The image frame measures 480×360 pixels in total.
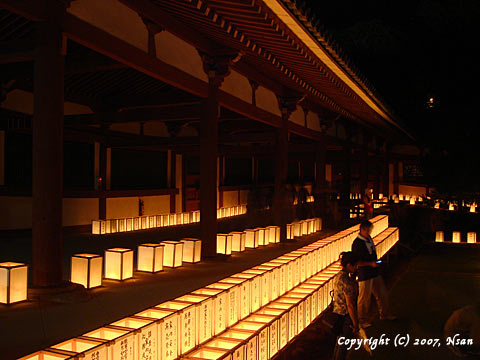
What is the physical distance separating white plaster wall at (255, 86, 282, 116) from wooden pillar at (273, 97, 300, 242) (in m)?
0.24

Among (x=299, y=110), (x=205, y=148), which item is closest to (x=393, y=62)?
(x=299, y=110)

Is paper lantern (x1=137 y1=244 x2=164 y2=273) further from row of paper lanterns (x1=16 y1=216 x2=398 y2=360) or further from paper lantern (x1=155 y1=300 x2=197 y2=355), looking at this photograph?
paper lantern (x1=155 y1=300 x2=197 y2=355)

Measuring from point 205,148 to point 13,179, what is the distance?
5.12 metres

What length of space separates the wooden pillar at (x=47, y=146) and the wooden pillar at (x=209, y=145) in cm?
324

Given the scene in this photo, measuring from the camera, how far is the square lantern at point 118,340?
2.89 metres

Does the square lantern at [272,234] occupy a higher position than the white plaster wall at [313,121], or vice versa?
the white plaster wall at [313,121]

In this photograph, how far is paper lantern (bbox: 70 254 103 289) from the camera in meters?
5.58

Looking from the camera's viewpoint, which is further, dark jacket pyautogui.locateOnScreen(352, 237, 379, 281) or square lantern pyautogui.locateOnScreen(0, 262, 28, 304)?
dark jacket pyautogui.locateOnScreen(352, 237, 379, 281)

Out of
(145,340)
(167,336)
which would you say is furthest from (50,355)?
(167,336)

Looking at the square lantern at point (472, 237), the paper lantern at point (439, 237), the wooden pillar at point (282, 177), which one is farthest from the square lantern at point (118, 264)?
the square lantern at point (472, 237)

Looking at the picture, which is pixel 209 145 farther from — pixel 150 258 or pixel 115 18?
pixel 115 18

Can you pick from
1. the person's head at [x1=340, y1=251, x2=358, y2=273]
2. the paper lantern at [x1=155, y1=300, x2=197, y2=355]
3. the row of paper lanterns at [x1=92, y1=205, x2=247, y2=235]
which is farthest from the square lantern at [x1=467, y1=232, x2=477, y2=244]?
the paper lantern at [x1=155, y1=300, x2=197, y2=355]

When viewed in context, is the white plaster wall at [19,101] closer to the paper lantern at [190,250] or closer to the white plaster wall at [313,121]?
the paper lantern at [190,250]

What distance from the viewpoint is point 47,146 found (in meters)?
4.70
